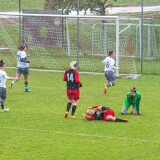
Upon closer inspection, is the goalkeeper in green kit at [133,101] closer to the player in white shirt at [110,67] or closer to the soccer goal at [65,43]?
the player in white shirt at [110,67]

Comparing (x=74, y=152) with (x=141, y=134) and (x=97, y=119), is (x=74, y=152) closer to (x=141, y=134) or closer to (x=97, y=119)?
(x=141, y=134)

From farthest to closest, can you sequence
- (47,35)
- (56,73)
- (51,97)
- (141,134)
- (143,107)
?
(47,35) < (56,73) < (51,97) < (143,107) < (141,134)

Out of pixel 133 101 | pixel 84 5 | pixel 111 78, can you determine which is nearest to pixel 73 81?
pixel 133 101

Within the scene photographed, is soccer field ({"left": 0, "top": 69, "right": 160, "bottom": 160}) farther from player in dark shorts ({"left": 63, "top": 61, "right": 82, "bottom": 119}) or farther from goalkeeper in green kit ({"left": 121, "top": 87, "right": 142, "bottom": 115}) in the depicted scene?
player in dark shorts ({"left": 63, "top": 61, "right": 82, "bottom": 119})

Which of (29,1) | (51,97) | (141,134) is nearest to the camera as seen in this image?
(141,134)

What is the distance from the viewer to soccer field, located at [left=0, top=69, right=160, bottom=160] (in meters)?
10.3

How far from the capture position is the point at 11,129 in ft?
41.3

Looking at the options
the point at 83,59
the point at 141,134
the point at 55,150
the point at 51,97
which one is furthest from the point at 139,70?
the point at 55,150

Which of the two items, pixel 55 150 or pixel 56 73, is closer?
pixel 55 150

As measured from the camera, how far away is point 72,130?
40.5 feet

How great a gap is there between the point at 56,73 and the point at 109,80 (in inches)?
274

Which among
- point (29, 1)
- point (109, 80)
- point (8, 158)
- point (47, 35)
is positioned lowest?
point (8, 158)

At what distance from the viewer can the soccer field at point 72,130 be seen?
1026 centimetres

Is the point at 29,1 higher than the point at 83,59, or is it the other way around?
the point at 29,1
